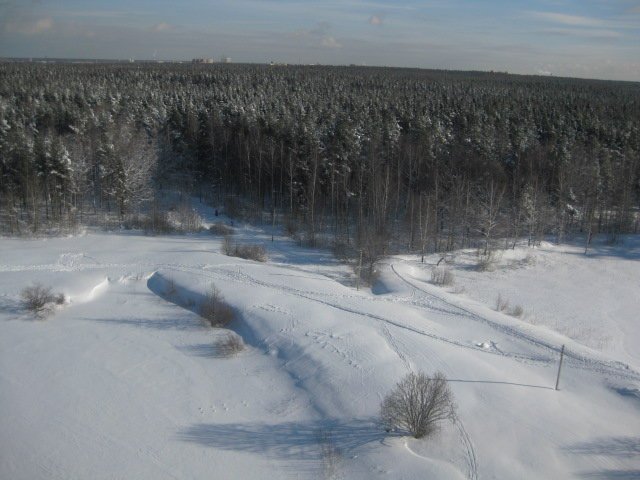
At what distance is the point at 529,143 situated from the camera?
51844mm

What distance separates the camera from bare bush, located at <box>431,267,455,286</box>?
33.2 m

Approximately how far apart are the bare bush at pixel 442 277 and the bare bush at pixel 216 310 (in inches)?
538

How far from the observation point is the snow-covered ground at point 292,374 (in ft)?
51.3

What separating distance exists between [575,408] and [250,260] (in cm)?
2144

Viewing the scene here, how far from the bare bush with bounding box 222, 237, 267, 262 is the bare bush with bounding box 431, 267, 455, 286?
35.4 ft

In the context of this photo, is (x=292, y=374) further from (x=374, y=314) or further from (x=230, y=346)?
(x=374, y=314)

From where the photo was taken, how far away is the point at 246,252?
117 feet

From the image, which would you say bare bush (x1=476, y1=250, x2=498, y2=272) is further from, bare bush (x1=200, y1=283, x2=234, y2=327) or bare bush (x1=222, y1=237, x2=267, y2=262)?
Answer: bare bush (x1=200, y1=283, x2=234, y2=327)

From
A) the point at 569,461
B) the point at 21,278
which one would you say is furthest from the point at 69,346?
the point at 569,461

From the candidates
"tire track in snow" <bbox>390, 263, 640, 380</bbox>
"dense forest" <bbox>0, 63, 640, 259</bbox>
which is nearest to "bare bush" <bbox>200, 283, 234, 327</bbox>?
"dense forest" <bbox>0, 63, 640, 259</bbox>

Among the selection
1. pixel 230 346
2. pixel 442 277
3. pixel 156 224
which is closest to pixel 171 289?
pixel 230 346

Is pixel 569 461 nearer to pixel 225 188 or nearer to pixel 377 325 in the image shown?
pixel 377 325

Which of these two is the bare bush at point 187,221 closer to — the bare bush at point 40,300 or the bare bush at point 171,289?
the bare bush at point 171,289

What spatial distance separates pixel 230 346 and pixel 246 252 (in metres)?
13.7
